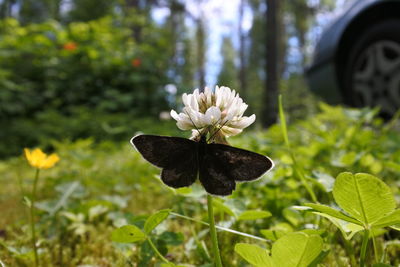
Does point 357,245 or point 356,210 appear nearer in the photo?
point 356,210

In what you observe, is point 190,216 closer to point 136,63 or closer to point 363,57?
point 363,57

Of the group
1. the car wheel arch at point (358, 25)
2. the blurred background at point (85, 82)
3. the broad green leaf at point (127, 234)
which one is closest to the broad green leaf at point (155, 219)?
the broad green leaf at point (127, 234)

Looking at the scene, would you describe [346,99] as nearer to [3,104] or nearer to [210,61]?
[3,104]

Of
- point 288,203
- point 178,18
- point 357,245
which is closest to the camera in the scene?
point 357,245

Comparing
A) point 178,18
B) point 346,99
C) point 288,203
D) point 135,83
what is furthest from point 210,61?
point 288,203

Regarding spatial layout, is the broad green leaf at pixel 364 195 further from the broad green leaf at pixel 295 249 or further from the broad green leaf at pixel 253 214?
the broad green leaf at pixel 253 214

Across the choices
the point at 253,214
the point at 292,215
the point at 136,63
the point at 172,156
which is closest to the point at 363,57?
the point at 292,215
